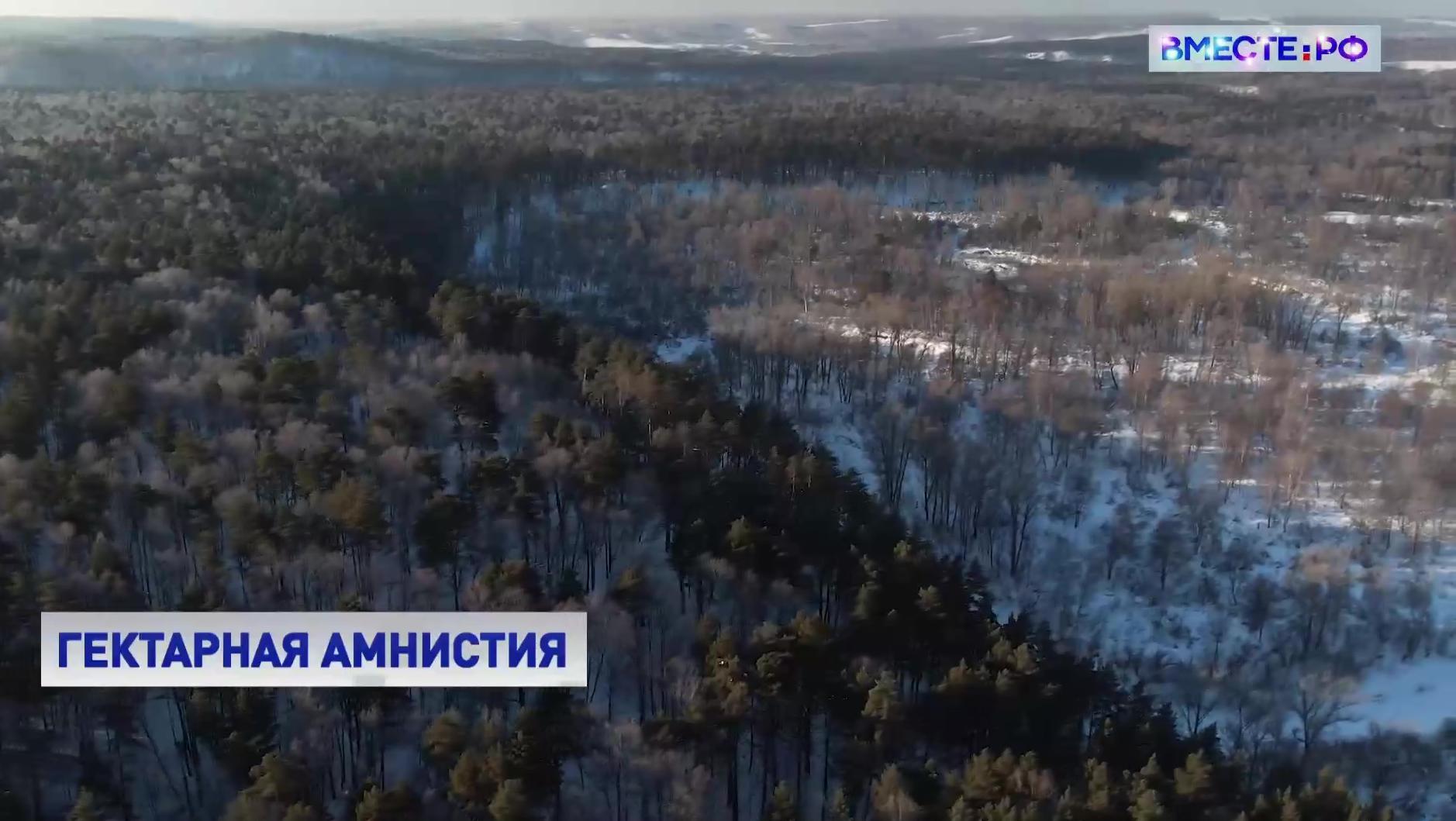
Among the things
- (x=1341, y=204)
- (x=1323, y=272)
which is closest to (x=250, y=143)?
(x=1323, y=272)

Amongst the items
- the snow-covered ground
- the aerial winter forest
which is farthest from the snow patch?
the snow-covered ground

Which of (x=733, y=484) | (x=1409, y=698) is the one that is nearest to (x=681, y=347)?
(x=733, y=484)

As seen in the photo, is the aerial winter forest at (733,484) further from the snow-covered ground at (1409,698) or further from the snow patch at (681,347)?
the snow patch at (681,347)

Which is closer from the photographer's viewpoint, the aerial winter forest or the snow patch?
the aerial winter forest

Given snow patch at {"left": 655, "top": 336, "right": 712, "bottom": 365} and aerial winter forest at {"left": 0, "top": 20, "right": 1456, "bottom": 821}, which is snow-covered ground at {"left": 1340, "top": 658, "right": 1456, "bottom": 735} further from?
snow patch at {"left": 655, "top": 336, "right": 712, "bottom": 365}

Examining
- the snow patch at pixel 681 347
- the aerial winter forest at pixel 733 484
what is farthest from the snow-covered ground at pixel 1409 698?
the snow patch at pixel 681 347

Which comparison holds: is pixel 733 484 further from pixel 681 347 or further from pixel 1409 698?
pixel 681 347

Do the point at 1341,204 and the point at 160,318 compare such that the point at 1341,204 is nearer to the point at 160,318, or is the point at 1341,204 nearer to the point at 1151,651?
the point at 1151,651

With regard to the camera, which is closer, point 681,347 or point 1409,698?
point 1409,698

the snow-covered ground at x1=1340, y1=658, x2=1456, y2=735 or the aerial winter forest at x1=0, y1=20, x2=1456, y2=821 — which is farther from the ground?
the aerial winter forest at x1=0, y1=20, x2=1456, y2=821
